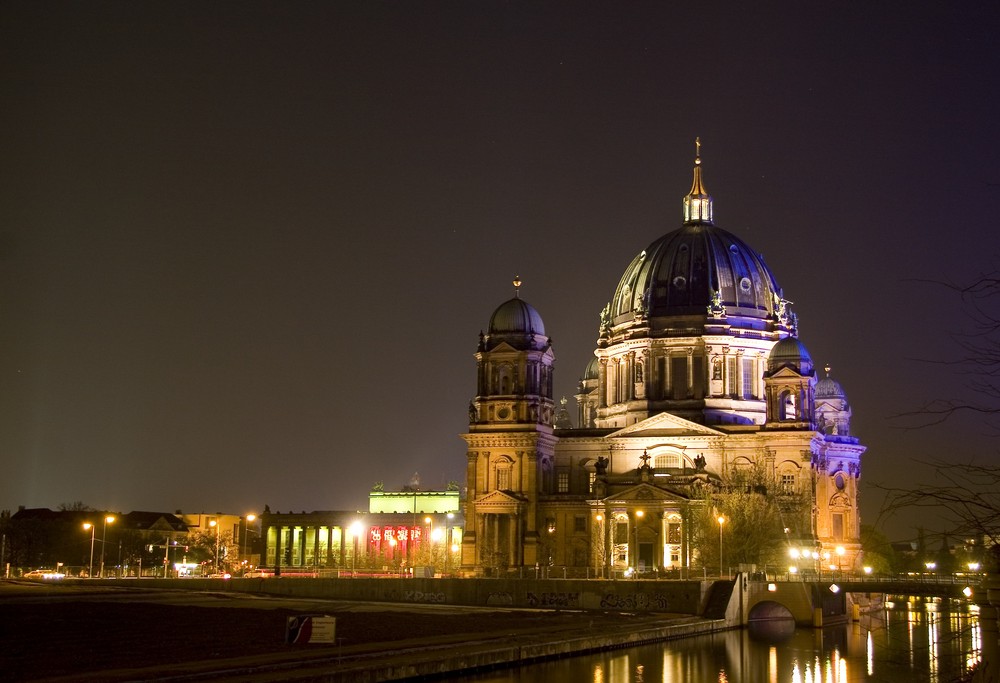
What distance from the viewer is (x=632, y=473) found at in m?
A: 139

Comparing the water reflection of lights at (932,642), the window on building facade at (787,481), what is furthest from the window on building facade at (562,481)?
the water reflection of lights at (932,642)

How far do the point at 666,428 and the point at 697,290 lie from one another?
19584 mm

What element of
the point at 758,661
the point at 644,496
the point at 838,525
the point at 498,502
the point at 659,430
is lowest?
the point at 758,661

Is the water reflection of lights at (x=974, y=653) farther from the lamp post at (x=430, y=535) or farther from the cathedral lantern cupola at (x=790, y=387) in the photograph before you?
the lamp post at (x=430, y=535)

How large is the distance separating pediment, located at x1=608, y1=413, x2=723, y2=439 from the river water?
4348 cm

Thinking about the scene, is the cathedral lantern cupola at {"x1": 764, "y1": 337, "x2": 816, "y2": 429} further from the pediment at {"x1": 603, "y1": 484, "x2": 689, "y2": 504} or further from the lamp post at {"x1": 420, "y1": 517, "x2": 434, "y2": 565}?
the lamp post at {"x1": 420, "y1": 517, "x2": 434, "y2": 565}

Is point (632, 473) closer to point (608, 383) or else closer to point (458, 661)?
point (608, 383)

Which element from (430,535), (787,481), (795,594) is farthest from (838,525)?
(430,535)

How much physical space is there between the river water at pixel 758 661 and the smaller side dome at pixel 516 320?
54.3 m

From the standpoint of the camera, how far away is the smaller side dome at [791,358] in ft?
450

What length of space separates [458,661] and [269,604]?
36.7 meters

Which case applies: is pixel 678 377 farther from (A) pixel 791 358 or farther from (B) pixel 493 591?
(B) pixel 493 591

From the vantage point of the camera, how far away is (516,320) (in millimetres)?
143625

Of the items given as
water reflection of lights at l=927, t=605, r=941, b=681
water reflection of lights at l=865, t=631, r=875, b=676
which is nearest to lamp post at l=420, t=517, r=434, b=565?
water reflection of lights at l=927, t=605, r=941, b=681
